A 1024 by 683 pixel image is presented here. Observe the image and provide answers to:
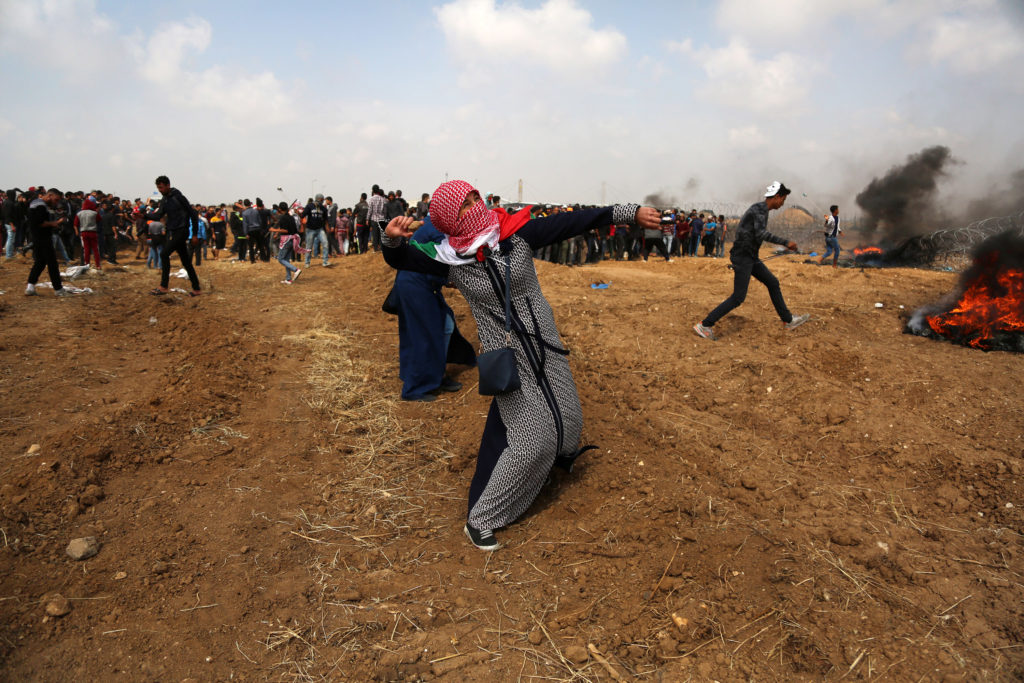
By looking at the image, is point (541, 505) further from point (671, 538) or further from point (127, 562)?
point (127, 562)

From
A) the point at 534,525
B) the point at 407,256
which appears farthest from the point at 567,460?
the point at 407,256

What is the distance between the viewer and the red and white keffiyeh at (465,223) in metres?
3.04

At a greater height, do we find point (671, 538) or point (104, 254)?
point (104, 254)

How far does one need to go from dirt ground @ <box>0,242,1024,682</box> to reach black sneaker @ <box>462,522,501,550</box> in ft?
0.20

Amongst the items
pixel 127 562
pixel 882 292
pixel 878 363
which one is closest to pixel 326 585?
pixel 127 562

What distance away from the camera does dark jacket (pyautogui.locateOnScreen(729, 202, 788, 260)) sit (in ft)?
21.1

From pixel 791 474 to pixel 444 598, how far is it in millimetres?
2397

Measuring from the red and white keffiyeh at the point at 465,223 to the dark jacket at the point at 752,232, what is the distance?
413 cm

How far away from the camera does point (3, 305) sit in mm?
8352

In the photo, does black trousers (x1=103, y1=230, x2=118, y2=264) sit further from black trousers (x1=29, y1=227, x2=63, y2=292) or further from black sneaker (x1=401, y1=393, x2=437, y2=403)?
black sneaker (x1=401, y1=393, x2=437, y2=403)

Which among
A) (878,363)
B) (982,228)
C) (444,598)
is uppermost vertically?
(982,228)

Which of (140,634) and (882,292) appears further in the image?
(882,292)

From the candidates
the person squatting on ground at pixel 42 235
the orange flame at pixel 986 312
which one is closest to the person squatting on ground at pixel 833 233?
the orange flame at pixel 986 312

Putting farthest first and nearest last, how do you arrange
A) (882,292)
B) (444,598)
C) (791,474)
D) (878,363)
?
1. (882,292)
2. (878,363)
3. (791,474)
4. (444,598)
